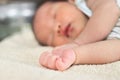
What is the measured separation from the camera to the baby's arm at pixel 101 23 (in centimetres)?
110

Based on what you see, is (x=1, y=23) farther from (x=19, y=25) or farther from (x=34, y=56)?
(x=34, y=56)

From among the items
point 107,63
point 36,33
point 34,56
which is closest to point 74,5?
point 36,33

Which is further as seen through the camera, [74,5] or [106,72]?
[74,5]

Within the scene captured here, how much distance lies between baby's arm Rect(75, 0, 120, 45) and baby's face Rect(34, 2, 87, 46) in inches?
7.7

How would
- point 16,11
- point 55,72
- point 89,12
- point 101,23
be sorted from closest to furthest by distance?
point 55,72
point 101,23
point 89,12
point 16,11

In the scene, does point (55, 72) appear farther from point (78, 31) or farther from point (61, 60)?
point (78, 31)

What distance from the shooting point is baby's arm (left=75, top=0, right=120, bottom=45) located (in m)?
1.10

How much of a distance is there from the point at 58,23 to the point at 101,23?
34 cm

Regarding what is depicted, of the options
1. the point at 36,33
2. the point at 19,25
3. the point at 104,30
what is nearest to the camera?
the point at 104,30

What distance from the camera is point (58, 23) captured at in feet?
4.57

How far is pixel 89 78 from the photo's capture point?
2.82 feet

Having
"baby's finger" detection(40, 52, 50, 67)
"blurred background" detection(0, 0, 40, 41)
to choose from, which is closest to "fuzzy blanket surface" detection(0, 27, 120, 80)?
"baby's finger" detection(40, 52, 50, 67)

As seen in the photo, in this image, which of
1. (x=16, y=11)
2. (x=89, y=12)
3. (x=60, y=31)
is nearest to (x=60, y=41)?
(x=60, y=31)

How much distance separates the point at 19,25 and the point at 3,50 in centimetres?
70
